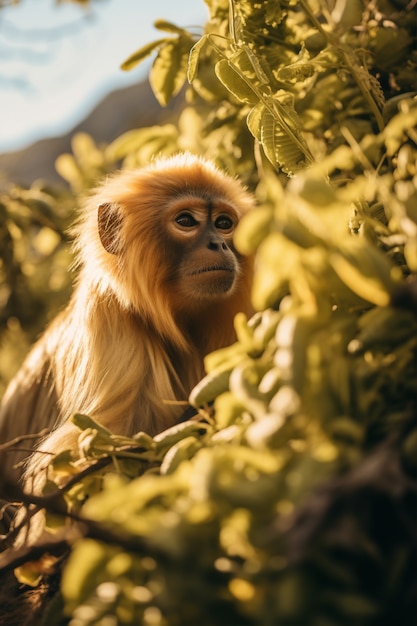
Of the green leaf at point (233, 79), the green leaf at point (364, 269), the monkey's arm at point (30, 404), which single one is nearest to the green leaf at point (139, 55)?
the green leaf at point (233, 79)

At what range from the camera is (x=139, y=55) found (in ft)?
10.3

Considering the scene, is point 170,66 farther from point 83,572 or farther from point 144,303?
point 83,572

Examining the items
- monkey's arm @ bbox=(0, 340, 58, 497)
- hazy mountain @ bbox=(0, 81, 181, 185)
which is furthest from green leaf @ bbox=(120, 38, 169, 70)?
hazy mountain @ bbox=(0, 81, 181, 185)

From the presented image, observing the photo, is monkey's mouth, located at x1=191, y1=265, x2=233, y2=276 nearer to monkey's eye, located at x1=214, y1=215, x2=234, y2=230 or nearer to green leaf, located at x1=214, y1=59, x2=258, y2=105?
monkey's eye, located at x1=214, y1=215, x2=234, y2=230

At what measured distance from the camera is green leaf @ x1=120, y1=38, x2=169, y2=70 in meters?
3.14

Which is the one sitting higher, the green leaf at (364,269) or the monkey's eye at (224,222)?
the green leaf at (364,269)

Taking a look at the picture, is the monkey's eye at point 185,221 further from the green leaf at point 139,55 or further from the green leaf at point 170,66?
the green leaf at point 139,55

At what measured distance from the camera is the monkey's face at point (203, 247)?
3.40m

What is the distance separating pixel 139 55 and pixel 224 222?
99 cm

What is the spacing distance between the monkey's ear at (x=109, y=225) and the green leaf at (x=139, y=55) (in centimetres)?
73

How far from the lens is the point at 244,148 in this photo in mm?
3756

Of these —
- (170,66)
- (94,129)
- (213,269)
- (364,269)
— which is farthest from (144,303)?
(94,129)

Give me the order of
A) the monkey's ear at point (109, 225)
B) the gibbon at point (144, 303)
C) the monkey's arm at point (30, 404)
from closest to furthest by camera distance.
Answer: the gibbon at point (144, 303) → the monkey's ear at point (109, 225) → the monkey's arm at point (30, 404)

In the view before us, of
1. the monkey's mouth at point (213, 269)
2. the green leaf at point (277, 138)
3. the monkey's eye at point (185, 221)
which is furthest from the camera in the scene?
the monkey's eye at point (185, 221)
